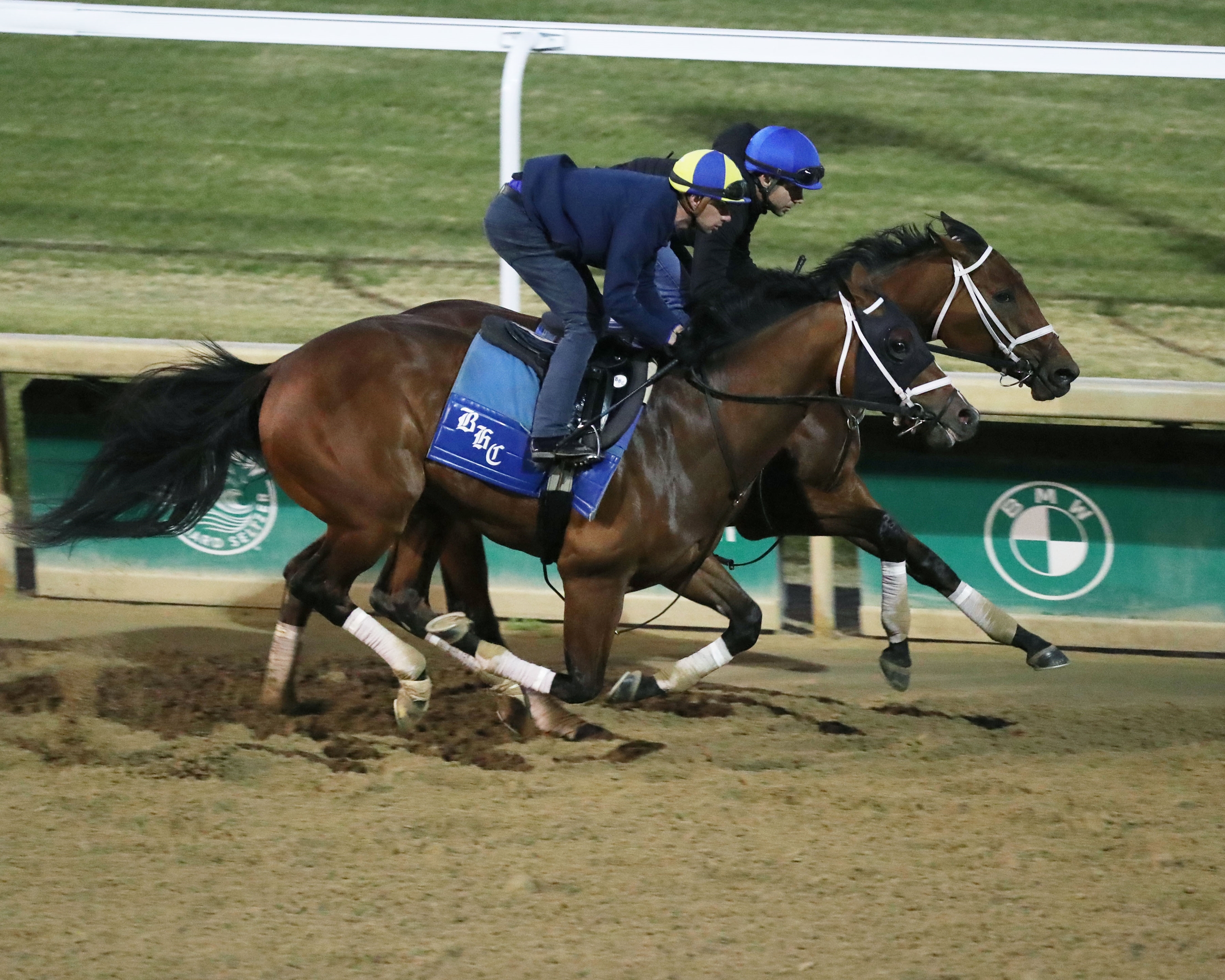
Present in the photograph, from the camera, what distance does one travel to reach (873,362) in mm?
4613


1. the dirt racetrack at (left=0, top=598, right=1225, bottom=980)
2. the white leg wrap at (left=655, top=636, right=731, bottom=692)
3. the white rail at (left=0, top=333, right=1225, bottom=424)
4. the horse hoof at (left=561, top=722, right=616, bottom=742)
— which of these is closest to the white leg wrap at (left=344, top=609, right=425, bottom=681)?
the dirt racetrack at (left=0, top=598, right=1225, bottom=980)

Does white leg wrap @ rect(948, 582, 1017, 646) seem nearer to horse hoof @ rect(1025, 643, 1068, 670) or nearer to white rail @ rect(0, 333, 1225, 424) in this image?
horse hoof @ rect(1025, 643, 1068, 670)

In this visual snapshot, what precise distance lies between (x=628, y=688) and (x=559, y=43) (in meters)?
2.76

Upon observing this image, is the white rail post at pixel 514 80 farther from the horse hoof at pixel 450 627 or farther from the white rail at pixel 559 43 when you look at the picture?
the horse hoof at pixel 450 627

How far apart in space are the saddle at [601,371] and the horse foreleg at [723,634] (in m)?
0.79

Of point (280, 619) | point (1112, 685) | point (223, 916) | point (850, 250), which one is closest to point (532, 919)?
point (223, 916)

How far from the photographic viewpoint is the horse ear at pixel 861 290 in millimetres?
4730

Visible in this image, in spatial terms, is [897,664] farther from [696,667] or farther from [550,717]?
[550,717]

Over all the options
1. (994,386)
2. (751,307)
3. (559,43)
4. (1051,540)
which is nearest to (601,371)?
(751,307)

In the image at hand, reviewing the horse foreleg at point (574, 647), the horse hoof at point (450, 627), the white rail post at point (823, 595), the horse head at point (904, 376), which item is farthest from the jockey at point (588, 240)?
the white rail post at point (823, 595)

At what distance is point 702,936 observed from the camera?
150 inches

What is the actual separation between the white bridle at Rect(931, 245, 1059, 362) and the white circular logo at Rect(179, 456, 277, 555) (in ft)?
10.5

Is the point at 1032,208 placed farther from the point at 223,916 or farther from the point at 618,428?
the point at 223,916

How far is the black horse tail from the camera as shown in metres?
5.39
